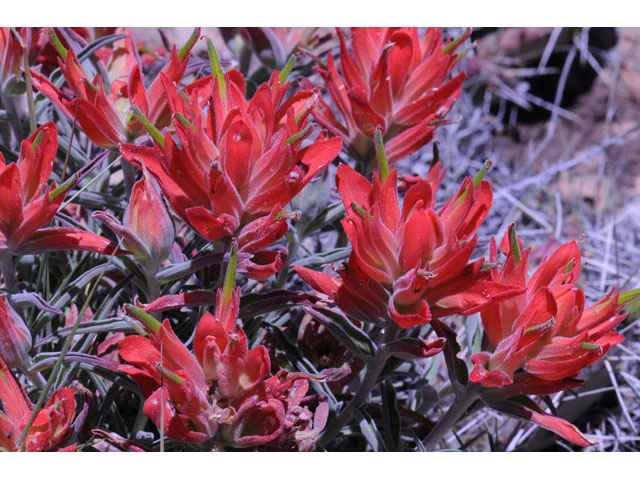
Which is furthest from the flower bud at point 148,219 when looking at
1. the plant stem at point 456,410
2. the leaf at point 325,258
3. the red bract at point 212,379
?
the plant stem at point 456,410

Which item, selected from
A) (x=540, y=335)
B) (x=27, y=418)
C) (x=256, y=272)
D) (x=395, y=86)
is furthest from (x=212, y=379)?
(x=395, y=86)

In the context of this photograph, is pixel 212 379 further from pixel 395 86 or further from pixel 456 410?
pixel 395 86

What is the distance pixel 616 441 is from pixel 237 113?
0.95 m

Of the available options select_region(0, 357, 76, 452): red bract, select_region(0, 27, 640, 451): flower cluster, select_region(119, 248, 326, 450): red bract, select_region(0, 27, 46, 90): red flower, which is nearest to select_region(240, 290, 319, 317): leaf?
select_region(0, 27, 640, 451): flower cluster

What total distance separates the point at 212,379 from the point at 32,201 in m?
0.27

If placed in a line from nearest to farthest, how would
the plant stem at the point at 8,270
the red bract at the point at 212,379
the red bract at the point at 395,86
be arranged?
the red bract at the point at 212,379, the plant stem at the point at 8,270, the red bract at the point at 395,86

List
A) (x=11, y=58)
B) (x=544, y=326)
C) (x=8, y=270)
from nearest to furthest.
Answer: (x=544, y=326)
(x=8, y=270)
(x=11, y=58)

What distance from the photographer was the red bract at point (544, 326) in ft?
2.17

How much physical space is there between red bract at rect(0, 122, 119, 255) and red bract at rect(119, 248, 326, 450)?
6.4 inches

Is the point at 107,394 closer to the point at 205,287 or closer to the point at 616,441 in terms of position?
the point at 205,287

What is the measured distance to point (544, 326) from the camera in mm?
638

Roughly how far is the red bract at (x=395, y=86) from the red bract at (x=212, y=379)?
1.19ft

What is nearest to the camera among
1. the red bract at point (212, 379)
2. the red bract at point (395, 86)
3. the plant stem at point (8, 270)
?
the red bract at point (212, 379)

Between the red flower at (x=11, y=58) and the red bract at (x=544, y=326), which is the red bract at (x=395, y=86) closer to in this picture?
the red bract at (x=544, y=326)
